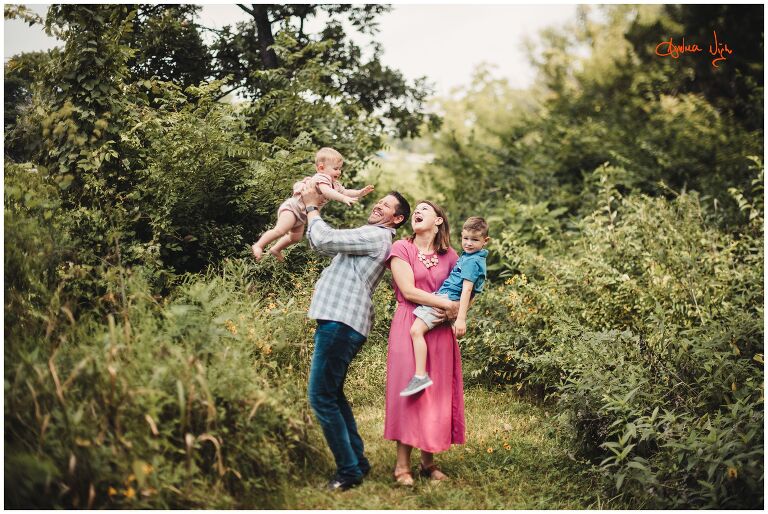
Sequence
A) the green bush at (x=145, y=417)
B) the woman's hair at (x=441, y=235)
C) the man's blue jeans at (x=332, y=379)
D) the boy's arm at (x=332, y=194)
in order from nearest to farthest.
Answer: the green bush at (x=145, y=417)
the man's blue jeans at (x=332, y=379)
the boy's arm at (x=332, y=194)
the woman's hair at (x=441, y=235)

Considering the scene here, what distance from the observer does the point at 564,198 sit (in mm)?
10812

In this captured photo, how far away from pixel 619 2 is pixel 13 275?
21.0 metres

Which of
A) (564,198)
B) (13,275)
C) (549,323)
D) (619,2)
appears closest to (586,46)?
(619,2)

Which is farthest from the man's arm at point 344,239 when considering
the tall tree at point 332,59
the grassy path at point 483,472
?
the tall tree at point 332,59

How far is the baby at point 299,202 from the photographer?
4.28 m

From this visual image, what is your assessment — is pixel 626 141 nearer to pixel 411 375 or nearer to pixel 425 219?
pixel 425 219

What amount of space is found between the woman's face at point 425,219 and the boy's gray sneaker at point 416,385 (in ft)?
3.20

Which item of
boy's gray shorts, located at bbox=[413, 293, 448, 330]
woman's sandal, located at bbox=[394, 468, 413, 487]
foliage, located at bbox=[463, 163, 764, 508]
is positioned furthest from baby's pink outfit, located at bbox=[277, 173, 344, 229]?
foliage, located at bbox=[463, 163, 764, 508]

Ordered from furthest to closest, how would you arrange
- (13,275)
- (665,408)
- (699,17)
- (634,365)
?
(699,17) → (634,365) → (665,408) → (13,275)

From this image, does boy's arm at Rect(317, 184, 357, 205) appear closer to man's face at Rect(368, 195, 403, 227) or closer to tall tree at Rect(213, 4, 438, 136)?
man's face at Rect(368, 195, 403, 227)

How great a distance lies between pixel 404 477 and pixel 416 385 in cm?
62

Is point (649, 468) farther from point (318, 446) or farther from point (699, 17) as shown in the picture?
point (699, 17)

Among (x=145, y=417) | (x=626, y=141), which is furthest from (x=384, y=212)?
(x=626, y=141)
